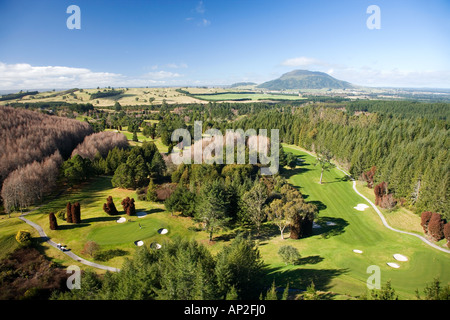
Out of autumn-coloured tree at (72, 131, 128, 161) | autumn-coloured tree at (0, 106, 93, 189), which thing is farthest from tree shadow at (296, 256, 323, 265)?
autumn-coloured tree at (72, 131, 128, 161)

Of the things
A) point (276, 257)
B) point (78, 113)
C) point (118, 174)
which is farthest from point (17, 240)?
point (78, 113)

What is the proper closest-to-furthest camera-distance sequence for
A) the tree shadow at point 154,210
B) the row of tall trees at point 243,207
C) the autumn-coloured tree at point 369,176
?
the row of tall trees at point 243,207
the tree shadow at point 154,210
the autumn-coloured tree at point 369,176

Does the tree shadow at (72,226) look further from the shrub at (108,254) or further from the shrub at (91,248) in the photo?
the shrub at (108,254)

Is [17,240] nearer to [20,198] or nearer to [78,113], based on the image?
[20,198]

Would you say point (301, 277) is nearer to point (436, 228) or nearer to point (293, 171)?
point (436, 228)

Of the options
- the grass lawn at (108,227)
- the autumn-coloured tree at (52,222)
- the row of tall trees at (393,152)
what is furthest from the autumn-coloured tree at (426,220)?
the autumn-coloured tree at (52,222)

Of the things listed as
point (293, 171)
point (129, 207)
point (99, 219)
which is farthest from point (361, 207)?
point (99, 219)
